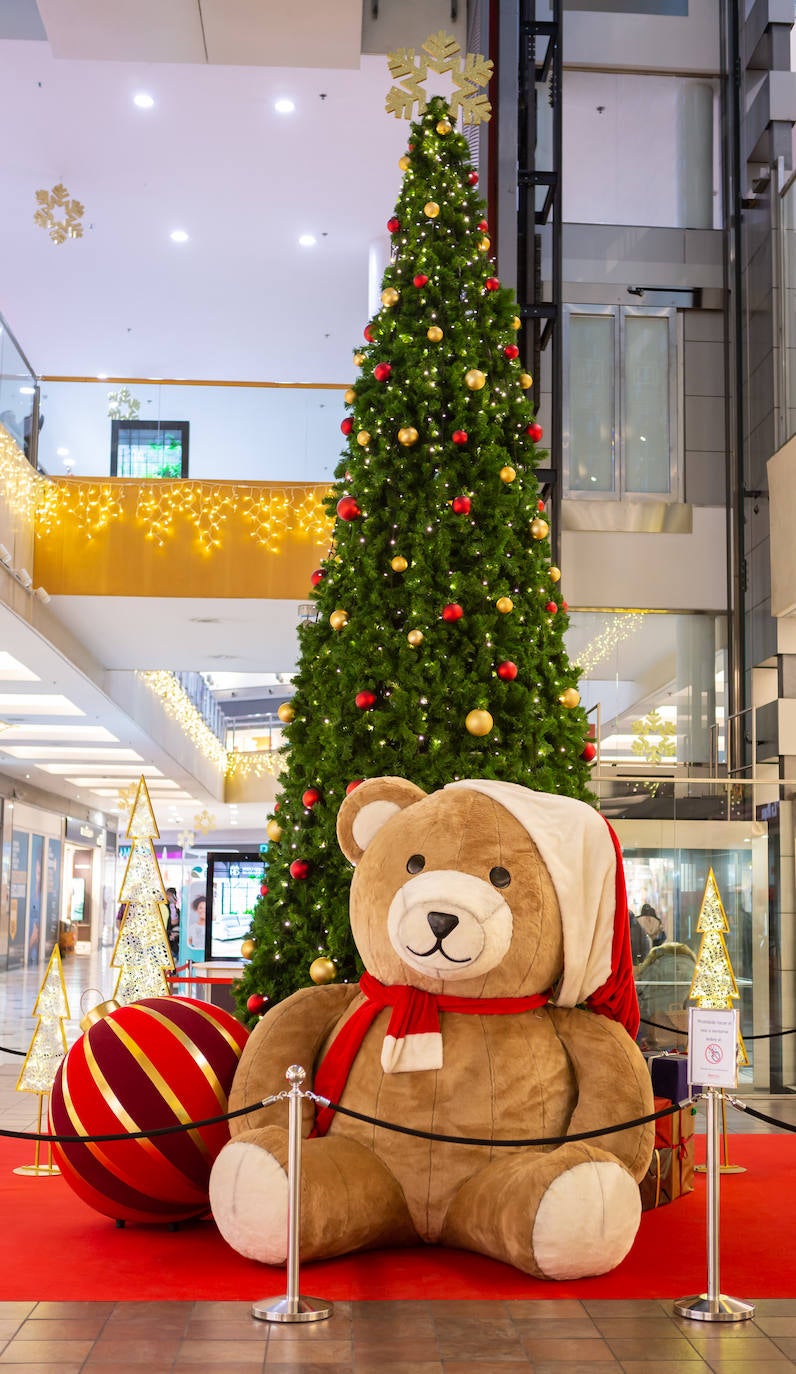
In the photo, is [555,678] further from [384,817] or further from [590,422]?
[590,422]

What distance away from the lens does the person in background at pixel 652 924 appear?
1013 centimetres

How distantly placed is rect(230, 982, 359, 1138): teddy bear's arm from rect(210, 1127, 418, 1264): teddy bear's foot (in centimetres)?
26

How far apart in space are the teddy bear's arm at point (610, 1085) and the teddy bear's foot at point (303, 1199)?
2.29ft

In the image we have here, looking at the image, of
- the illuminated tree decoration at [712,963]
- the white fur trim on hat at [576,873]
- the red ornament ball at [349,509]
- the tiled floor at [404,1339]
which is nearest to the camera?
the tiled floor at [404,1339]

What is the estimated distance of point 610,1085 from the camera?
4398 mm

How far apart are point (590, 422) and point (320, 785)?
755cm

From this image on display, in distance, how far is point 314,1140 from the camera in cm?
440

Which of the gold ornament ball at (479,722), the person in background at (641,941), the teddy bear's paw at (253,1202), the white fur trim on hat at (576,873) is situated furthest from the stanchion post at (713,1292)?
the person in background at (641,941)

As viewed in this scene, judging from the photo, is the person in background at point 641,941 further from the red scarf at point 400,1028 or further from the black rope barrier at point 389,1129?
the black rope barrier at point 389,1129

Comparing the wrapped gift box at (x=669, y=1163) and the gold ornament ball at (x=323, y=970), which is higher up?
the gold ornament ball at (x=323, y=970)

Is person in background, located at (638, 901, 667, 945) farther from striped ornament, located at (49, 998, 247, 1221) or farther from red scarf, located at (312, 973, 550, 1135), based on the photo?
striped ornament, located at (49, 998, 247, 1221)

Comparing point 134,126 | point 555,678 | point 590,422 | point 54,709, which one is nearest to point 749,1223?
point 555,678

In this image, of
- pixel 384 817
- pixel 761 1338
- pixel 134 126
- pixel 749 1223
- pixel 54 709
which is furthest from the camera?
pixel 54 709

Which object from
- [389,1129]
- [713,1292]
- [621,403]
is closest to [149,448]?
[621,403]
